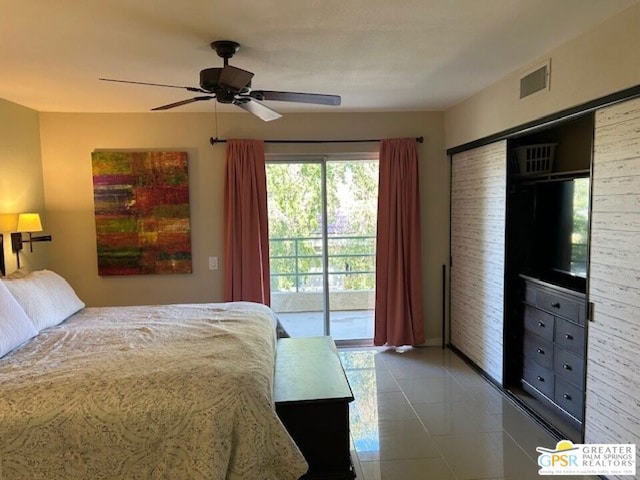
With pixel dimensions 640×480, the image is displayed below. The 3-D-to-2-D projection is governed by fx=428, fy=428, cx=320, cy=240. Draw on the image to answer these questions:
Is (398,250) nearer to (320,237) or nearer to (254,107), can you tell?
(320,237)

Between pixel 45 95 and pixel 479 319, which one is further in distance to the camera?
pixel 479 319

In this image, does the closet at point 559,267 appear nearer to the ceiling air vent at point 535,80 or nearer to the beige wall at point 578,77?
the beige wall at point 578,77

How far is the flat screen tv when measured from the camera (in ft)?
9.91

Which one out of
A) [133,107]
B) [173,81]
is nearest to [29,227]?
[133,107]

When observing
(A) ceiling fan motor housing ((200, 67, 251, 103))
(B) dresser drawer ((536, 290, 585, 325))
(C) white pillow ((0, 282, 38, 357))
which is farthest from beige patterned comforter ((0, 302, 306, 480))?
(B) dresser drawer ((536, 290, 585, 325))

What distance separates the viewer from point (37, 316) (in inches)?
111

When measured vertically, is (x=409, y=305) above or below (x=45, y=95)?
below

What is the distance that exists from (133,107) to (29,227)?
143cm

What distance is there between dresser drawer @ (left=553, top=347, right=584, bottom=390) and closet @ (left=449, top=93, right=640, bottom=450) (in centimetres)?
1

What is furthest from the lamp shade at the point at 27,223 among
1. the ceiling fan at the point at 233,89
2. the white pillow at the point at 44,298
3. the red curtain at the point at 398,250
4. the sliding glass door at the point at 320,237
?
the red curtain at the point at 398,250

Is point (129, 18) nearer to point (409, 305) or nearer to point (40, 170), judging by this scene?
point (40, 170)

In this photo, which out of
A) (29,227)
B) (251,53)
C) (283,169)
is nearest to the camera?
(251,53)

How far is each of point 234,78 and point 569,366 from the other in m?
2.82

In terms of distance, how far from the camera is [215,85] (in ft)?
7.58
